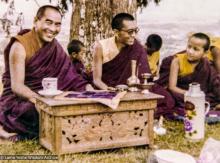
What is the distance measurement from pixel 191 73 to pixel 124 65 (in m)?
0.81

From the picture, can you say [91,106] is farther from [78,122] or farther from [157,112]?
[157,112]

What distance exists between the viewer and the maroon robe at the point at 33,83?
4.72 meters

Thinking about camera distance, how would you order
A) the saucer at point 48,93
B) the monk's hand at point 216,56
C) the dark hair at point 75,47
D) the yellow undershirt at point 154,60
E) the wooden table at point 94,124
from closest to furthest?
the wooden table at point 94,124 < the saucer at point 48,93 < the monk's hand at point 216,56 < the dark hair at point 75,47 < the yellow undershirt at point 154,60

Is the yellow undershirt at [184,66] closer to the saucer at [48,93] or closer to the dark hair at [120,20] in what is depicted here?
the dark hair at [120,20]

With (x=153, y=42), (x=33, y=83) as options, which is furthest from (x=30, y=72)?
(x=153, y=42)

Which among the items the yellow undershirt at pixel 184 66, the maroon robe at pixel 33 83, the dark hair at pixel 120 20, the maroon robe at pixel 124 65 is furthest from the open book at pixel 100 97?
the yellow undershirt at pixel 184 66

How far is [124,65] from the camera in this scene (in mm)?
5410

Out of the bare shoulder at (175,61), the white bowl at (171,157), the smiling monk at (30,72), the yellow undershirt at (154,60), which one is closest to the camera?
the white bowl at (171,157)

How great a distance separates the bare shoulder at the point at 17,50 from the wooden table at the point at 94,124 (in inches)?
21.0

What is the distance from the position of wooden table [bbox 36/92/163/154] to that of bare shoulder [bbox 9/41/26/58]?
0.53m

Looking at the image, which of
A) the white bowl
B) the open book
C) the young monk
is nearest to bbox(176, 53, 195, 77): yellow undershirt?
the young monk

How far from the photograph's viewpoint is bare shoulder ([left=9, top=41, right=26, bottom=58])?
4.69 meters

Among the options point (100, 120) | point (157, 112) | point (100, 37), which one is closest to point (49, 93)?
point (100, 120)

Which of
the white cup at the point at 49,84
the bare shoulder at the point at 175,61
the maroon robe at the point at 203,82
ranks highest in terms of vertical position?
the bare shoulder at the point at 175,61
